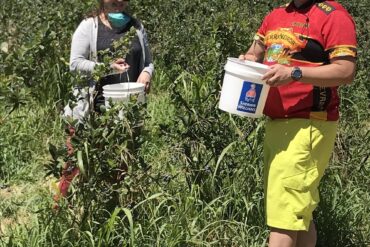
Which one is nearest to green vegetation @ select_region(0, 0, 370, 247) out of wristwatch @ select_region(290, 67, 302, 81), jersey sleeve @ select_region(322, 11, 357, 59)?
wristwatch @ select_region(290, 67, 302, 81)

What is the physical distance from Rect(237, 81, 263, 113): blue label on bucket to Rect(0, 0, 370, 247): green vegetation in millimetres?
475

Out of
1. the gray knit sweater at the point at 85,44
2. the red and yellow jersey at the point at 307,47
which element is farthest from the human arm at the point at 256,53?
the gray knit sweater at the point at 85,44

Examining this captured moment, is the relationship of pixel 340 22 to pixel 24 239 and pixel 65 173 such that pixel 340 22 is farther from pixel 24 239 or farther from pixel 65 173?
pixel 24 239

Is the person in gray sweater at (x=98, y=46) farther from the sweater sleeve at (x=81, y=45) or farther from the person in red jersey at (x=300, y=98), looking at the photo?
the person in red jersey at (x=300, y=98)

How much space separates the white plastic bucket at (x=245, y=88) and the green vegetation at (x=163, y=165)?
428 millimetres

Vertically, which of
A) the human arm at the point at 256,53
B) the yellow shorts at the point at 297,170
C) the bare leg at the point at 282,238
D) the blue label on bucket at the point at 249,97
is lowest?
the bare leg at the point at 282,238

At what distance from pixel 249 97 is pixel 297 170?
36 centimetres

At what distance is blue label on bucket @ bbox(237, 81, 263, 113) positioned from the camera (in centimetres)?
242

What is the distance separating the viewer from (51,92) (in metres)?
4.82

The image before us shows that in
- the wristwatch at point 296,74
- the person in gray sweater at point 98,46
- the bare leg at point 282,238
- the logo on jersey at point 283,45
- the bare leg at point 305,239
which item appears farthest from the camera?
the person in gray sweater at point 98,46

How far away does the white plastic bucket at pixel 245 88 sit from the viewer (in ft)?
7.82

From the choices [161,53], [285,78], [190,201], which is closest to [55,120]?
[161,53]

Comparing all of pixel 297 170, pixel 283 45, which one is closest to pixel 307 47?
pixel 283 45

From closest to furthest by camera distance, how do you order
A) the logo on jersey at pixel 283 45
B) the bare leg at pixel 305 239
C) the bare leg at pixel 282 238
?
the logo on jersey at pixel 283 45 → the bare leg at pixel 282 238 → the bare leg at pixel 305 239
